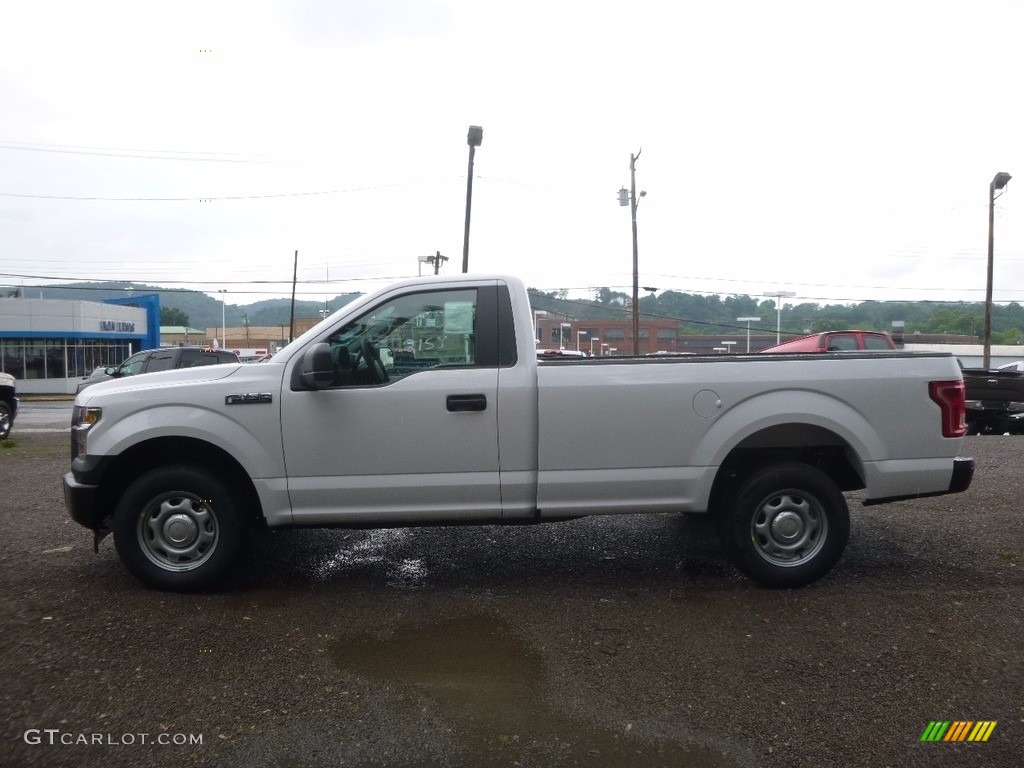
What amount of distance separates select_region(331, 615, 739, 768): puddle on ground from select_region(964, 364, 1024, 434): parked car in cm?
1354

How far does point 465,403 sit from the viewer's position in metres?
4.99

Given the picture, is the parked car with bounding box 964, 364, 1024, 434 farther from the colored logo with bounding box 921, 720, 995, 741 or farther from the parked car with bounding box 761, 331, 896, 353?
the colored logo with bounding box 921, 720, 995, 741

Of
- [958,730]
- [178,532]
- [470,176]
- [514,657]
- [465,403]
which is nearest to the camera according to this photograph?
[958,730]

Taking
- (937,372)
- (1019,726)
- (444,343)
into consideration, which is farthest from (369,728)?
(937,372)

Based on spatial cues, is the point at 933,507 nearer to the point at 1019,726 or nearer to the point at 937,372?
the point at 937,372

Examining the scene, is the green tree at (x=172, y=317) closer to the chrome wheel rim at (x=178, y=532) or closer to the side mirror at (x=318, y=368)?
the chrome wheel rim at (x=178, y=532)

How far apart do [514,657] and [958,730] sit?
205 cm

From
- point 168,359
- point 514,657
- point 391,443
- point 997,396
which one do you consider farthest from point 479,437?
point 168,359

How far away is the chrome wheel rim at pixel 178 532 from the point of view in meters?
5.09

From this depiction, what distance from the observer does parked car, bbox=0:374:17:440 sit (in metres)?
15.9

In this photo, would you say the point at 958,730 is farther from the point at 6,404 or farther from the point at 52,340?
the point at 52,340

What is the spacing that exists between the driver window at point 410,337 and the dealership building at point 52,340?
40232 mm

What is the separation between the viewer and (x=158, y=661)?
4176mm

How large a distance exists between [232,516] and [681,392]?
9.49ft
